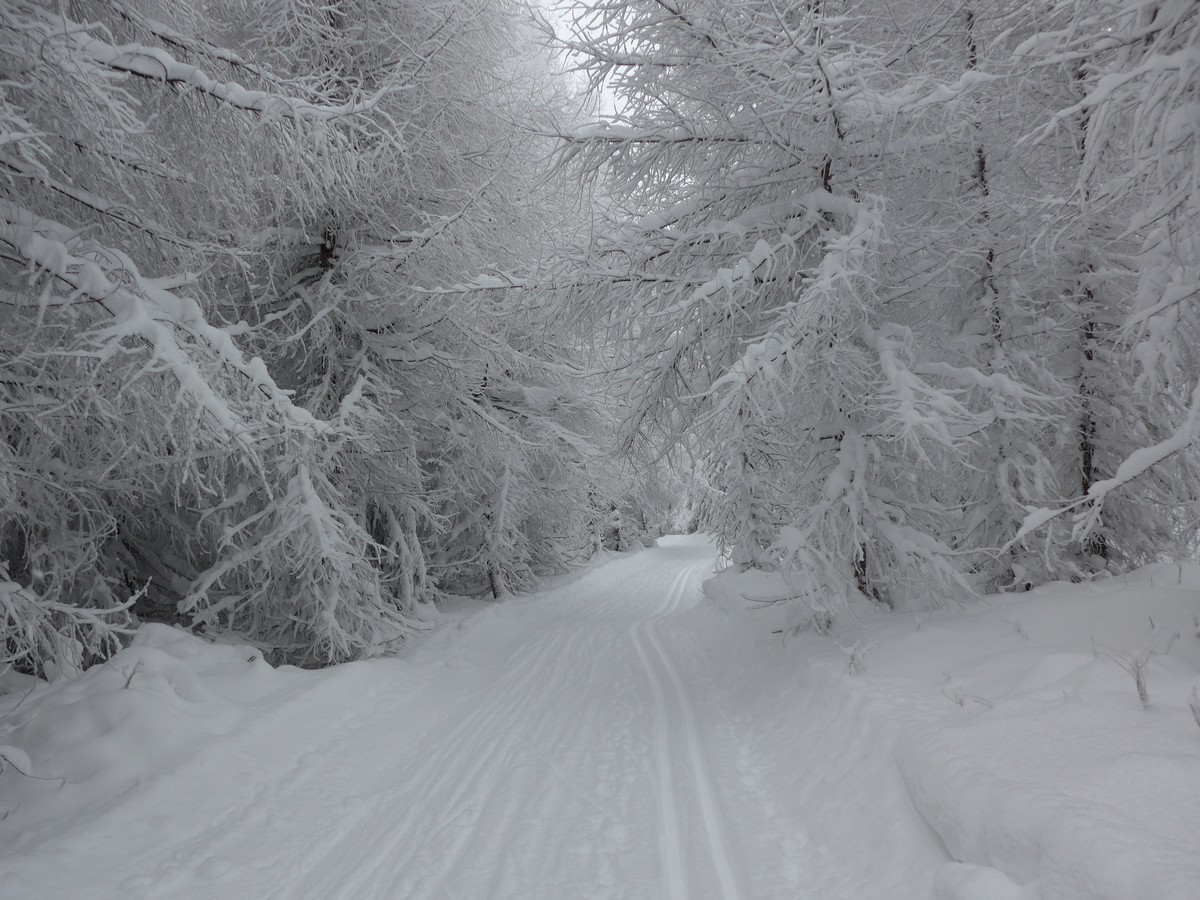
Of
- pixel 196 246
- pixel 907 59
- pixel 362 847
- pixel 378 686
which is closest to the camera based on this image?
pixel 362 847

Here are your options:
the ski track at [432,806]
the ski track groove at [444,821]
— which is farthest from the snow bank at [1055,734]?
the ski track groove at [444,821]

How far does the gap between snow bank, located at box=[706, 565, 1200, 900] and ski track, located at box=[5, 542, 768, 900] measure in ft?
4.15

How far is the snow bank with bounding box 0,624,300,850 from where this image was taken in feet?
13.1

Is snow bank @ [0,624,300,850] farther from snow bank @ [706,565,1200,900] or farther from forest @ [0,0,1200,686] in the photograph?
snow bank @ [706,565,1200,900]

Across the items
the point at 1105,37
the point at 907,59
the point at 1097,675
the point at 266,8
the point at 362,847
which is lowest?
the point at 362,847

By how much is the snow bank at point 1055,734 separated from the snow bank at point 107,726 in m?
A: 5.16

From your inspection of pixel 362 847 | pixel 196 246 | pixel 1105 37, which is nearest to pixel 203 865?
pixel 362 847

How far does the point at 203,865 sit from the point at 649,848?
8.79 feet

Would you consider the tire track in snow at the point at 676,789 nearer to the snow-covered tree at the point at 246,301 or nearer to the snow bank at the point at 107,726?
the snow bank at the point at 107,726

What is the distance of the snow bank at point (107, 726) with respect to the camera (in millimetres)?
3986

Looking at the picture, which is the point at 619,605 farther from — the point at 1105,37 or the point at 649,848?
the point at 1105,37

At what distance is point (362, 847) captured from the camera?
3.86 metres

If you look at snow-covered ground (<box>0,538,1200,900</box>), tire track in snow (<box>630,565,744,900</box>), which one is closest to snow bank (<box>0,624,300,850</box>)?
snow-covered ground (<box>0,538,1200,900</box>)

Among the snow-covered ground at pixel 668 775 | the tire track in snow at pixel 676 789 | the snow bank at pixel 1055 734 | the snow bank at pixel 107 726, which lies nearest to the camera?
the snow bank at pixel 1055 734
